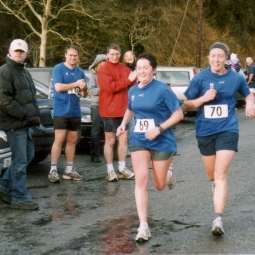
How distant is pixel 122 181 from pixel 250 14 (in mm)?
45724

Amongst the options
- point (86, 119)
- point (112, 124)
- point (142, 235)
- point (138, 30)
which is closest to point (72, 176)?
point (112, 124)

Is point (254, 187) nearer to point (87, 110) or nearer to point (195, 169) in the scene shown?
point (195, 169)

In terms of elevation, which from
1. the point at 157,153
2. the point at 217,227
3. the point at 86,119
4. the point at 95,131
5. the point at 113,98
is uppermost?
the point at 113,98

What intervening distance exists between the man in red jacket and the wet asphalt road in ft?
1.03

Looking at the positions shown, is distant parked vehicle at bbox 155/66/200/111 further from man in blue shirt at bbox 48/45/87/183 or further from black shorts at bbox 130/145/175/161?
black shorts at bbox 130/145/175/161

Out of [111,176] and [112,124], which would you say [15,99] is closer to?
[112,124]

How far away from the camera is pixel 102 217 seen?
746 cm

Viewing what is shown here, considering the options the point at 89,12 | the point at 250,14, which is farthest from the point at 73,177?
the point at 250,14

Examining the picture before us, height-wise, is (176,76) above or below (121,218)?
above

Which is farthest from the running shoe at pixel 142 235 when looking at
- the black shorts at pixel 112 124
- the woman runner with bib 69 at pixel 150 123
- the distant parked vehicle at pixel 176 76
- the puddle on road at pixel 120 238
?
the distant parked vehicle at pixel 176 76

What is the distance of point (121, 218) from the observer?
24.2ft

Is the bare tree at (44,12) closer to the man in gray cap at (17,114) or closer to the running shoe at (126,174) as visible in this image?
the running shoe at (126,174)

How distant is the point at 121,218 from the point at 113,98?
2914mm

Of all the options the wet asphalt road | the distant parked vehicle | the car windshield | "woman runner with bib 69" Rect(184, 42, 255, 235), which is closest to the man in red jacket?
the wet asphalt road
